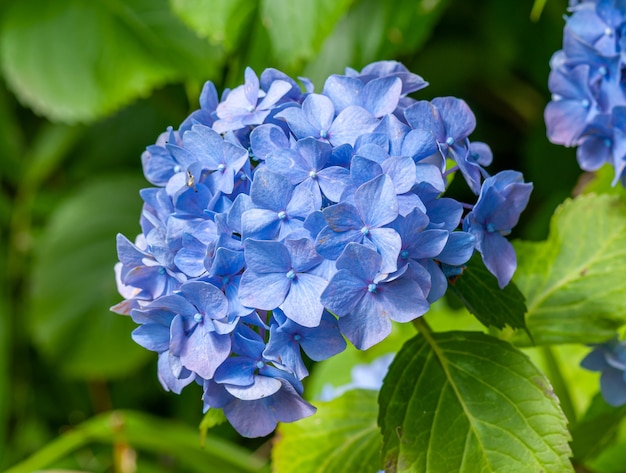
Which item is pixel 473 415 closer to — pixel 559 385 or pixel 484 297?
pixel 484 297

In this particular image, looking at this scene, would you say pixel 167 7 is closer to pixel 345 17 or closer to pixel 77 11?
pixel 77 11

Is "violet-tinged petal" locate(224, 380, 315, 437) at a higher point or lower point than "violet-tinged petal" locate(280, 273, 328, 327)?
lower

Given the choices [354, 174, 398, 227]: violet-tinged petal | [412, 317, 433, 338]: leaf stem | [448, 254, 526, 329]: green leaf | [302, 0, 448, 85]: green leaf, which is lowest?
[302, 0, 448, 85]: green leaf

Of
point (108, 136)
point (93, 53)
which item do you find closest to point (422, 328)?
point (93, 53)

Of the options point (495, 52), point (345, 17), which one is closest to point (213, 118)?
point (345, 17)

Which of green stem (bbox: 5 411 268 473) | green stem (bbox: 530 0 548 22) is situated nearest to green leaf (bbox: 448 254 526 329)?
green stem (bbox: 530 0 548 22)

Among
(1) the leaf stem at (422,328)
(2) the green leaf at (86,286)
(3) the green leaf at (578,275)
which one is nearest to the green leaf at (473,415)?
(1) the leaf stem at (422,328)

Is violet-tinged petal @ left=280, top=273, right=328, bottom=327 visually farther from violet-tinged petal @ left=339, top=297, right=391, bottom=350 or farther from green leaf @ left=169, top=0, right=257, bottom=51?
green leaf @ left=169, top=0, right=257, bottom=51
